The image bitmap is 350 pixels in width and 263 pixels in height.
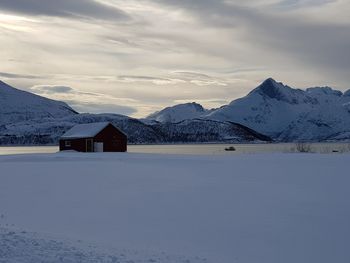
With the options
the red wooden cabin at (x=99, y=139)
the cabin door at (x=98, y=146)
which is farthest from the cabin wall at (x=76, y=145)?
the cabin door at (x=98, y=146)

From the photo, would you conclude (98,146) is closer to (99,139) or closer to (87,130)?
(99,139)

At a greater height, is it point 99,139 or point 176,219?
point 99,139

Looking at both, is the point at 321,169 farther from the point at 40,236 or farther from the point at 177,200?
the point at 40,236

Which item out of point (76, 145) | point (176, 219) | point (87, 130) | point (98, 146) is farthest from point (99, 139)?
point (176, 219)

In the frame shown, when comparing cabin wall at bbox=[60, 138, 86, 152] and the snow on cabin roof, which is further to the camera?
cabin wall at bbox=[60, 138, 86, 152]

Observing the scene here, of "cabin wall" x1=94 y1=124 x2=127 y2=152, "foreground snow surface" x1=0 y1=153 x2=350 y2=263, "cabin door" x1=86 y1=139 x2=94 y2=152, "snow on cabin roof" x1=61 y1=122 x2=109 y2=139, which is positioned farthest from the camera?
"cabin wall" x1=94 y1=124 x2=127 y2=152

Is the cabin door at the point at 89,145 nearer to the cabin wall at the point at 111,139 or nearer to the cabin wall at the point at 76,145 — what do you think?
the cabin wall at the point at 76,145

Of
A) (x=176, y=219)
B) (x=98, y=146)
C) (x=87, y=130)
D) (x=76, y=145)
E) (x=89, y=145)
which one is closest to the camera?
(x=176, y=219)

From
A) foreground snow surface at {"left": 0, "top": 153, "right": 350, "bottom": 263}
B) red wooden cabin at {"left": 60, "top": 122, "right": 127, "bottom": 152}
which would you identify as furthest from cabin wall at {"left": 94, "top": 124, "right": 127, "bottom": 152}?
foreground snow surface at {"left": 0, "top": 153, "right": 350, "bottom": 263}

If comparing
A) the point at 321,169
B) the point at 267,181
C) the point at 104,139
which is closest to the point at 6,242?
the point at 267,181

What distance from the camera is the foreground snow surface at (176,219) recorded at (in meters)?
14.3

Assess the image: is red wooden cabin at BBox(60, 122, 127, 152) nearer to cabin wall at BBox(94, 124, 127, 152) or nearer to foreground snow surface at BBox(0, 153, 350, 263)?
cabin wall at BBox(94, 124, 127, 152)

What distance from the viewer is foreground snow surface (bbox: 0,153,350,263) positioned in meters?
14.3

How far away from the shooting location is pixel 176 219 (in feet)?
61.6
